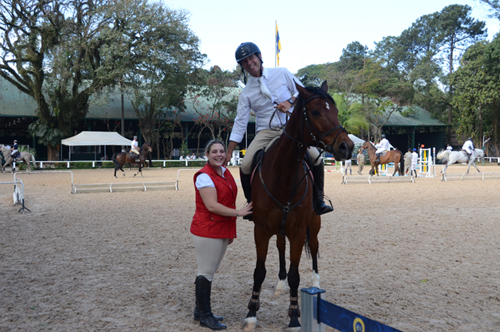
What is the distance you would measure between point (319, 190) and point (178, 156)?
35.6 meters

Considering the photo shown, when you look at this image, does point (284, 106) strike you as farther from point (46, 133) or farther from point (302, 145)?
point (46, 133)

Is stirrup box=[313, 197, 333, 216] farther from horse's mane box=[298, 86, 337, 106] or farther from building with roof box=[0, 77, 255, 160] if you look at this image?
building with roof box=[0, 77, 255, 160]

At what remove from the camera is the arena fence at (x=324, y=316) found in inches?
97.4

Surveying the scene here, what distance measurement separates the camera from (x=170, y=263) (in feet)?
20.0

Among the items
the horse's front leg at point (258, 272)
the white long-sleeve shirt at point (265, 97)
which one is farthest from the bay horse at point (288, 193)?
the white long-sleeve shirt at point (265, 97)

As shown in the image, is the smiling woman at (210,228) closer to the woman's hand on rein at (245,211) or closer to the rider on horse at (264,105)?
the woman's hand on rein at (245,211)

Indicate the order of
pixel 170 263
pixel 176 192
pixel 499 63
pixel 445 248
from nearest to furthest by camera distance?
pixel 170 263 < pixel 445 248 < pixel 176 192 < pixel 499 63

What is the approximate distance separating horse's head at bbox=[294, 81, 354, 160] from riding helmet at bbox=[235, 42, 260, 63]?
751mm

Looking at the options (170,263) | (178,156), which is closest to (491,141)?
(178,156)

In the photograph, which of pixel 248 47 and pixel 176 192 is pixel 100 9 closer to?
pixel 176 192

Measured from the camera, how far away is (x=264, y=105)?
420 centimetres

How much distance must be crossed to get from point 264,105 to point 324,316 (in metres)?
2.21

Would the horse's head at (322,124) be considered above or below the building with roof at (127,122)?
below

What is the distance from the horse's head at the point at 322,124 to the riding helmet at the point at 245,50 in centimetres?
75
